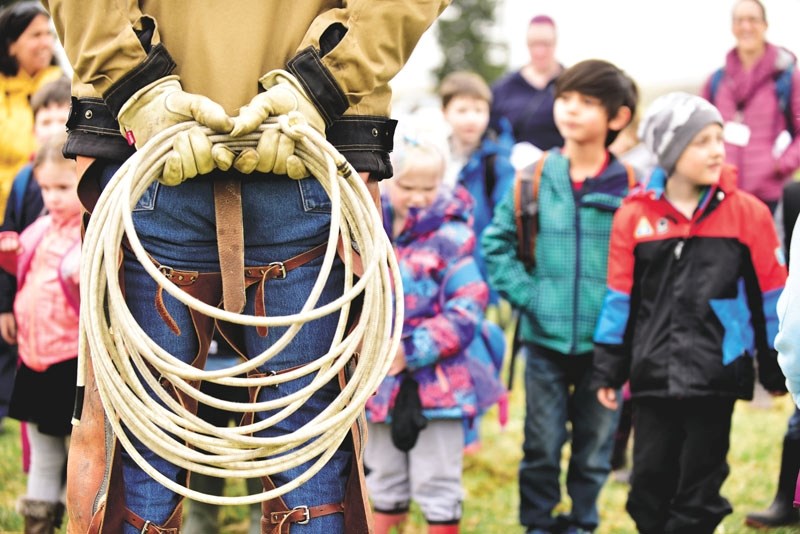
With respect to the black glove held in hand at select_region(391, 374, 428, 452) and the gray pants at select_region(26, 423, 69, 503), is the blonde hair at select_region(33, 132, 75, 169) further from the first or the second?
the black glove held in hand at select_region(391, 374, 428, 452)

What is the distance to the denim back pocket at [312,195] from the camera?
2.43 meters

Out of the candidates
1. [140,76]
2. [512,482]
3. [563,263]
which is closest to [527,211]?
[563,263]

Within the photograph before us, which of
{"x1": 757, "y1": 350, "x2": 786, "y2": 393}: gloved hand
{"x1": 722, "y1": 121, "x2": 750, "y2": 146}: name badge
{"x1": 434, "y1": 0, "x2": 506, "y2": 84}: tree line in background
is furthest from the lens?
{"x1": 434, "y1": 0, "x2": 506, "y2": 84}: tree line in background

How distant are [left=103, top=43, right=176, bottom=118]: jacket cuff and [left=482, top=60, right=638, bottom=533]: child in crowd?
2127 mm

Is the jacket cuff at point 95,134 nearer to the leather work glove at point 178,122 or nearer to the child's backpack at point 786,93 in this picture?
the leather work glove at point 178,122

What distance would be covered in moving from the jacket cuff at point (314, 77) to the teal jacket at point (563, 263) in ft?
6.34

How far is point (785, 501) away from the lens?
4.37m

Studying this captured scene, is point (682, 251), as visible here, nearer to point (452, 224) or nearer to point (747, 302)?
point (747, 302)

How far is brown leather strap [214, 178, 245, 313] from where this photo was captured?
2.37 metres

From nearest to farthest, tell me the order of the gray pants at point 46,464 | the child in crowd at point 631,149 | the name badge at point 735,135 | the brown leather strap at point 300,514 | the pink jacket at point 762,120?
the brown leather strap at point 300,514
the gray pants at point 46,464
the name badge at point 735,135
the child in crowd at point 631,149
the pink jacket at point 762,120

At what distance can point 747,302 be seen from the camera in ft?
11.9

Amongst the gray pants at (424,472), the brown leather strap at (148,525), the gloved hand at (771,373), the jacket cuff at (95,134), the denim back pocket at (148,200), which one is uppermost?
the jacket cuff at (95,134)

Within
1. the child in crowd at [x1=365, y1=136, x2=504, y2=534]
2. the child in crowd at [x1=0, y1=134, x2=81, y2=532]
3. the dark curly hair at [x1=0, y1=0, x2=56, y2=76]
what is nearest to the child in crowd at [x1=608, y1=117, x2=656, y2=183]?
the child in crowd at [x1=365, y1=136, x2=504, y2=534]

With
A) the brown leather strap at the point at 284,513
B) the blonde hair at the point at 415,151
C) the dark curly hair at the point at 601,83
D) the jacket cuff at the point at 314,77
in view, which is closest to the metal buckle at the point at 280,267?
the jacket cuff at the point at 314,77
